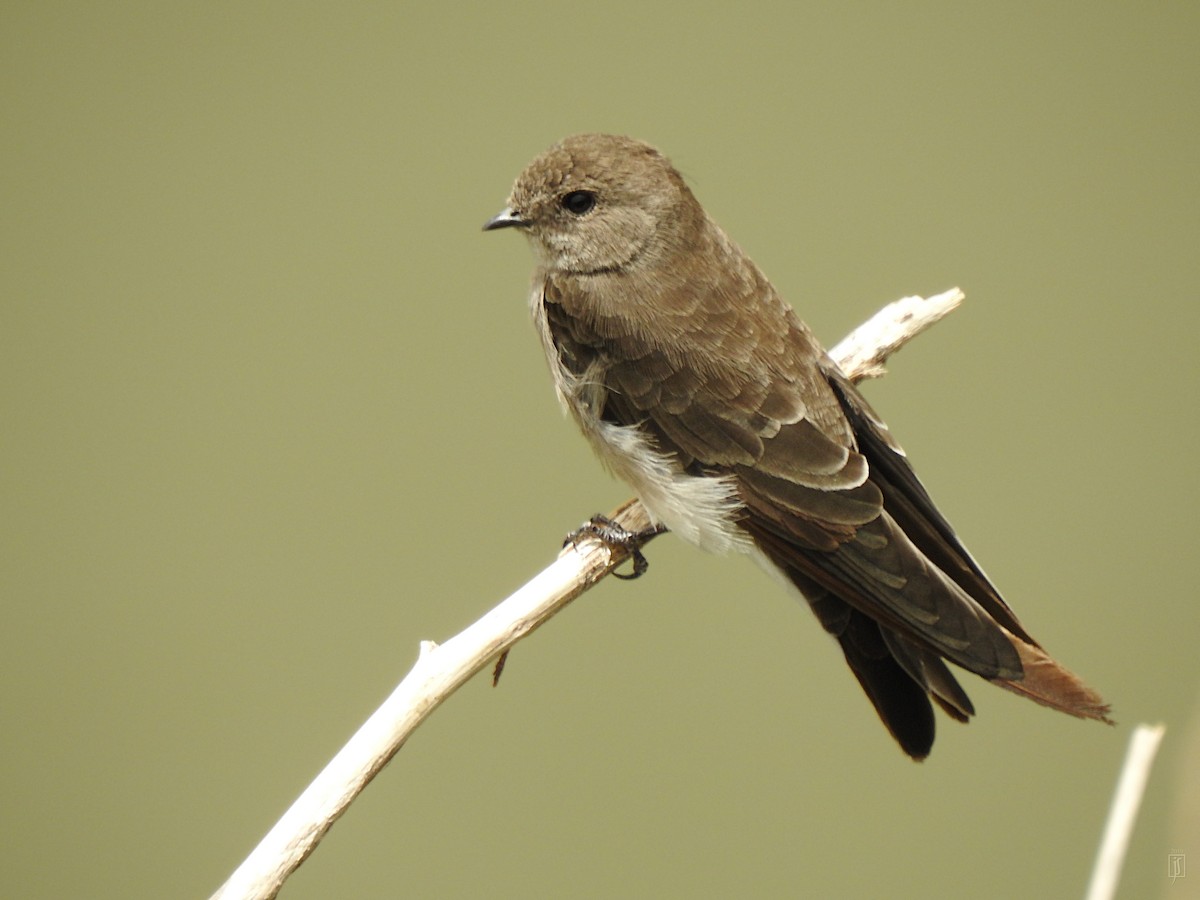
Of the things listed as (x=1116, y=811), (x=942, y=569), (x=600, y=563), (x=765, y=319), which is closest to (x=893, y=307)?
(x=765, y=319)

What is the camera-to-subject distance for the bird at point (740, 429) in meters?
1.57

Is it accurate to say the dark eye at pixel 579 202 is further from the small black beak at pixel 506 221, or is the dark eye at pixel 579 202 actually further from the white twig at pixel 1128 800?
A: the white twig at pixel 1128 800

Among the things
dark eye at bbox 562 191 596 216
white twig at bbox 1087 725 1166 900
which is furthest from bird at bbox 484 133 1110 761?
white twig at bbox 1087 725 1166 900

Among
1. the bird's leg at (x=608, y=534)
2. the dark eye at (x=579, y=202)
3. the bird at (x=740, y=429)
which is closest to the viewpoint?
the bird at (x=740, y=429)

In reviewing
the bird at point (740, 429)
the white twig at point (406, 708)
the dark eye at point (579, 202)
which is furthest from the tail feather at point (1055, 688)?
the dark eye at point (579, 202)

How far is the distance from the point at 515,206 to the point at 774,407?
50 centimetres

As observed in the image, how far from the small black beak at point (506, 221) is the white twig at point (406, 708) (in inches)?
19.4

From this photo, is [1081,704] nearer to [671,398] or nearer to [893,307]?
[671,398]

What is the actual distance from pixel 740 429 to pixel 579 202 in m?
0.43

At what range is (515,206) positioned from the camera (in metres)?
1.86

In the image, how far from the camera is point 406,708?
1297 millimetres

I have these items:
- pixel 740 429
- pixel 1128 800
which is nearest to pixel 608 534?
pixel 740 429

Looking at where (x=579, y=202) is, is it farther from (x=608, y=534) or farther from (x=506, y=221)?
(x=608, y=534)

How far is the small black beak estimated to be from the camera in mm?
1854
